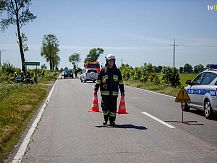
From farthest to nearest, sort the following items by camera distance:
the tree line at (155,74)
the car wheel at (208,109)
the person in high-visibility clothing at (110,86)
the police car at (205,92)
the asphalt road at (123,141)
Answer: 1. the tree line at (155,74)
2. the car wheel at (208,109)
3. the police car at (205,92)
4. the person in high-visibility clothing at (110,86)
5. the asphalt road at (123,141)

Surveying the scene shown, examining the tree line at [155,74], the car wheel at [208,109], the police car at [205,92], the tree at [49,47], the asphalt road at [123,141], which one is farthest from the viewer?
the tree at [49,47]

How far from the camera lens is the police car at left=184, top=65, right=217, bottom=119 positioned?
38.9 ft

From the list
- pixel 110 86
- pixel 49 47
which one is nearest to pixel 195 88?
pixel 110 86

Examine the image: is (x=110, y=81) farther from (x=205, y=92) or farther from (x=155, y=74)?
(x=155, y=74)

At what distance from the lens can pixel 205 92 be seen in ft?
40.7

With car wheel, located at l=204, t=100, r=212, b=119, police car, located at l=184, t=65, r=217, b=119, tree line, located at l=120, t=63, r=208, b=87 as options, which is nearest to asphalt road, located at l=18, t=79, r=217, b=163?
car wheel, located at l=204, t=100, r=212, b=119

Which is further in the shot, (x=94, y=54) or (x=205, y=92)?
(x=94, y=54)

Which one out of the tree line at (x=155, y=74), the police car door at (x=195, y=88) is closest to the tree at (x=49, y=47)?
the tree line at (x=155, y=74)

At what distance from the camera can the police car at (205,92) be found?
11844 millimetres

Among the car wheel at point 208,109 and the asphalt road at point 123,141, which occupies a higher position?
the car wheel at point 208,109

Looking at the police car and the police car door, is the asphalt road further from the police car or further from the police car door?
the police car door

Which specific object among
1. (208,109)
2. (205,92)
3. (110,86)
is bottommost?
(208,109)

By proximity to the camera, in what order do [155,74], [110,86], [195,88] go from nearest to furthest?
[110,86] < [195,88] < [155,74]

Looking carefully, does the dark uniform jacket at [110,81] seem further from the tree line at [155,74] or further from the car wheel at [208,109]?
the tree line at [155,74]
